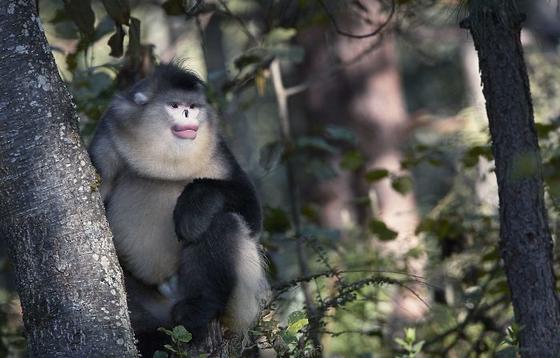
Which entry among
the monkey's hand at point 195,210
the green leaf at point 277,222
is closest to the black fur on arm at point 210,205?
the monkey's hand at point 195,210

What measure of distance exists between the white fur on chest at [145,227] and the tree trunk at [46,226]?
3.55ft

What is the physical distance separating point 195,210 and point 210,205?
74mm

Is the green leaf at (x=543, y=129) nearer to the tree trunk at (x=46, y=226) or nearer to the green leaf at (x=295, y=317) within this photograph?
the green leaf at (x=295, y=317)

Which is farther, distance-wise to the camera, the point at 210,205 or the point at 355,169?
the point at 355,169

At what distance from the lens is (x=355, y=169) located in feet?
20.1

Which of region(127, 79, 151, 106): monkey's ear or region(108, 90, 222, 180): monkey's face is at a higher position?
region(127, 79, 151, 106): monkey's ear

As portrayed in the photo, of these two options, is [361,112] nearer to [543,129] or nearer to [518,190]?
[543,129]

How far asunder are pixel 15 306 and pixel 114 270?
2.53m

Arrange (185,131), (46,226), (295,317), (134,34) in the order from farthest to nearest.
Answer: (134,34)
(185,131)
(295,317)
(46,226)

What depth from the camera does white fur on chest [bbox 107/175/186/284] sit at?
387 cm

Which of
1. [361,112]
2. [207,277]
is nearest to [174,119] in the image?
[207,277]

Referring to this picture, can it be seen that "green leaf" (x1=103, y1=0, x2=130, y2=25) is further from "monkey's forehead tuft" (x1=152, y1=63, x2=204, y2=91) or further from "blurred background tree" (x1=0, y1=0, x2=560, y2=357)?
"monkey's forehead tuft" (x1=152, y1=63, x2=204, y2=91)

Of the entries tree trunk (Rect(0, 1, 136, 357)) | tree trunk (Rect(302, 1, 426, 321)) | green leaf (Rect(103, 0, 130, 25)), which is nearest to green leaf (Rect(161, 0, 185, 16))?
green leaf (Rect(103, 0, 130, 25))

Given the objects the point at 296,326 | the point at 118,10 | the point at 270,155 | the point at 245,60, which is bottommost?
the point at 296,326
